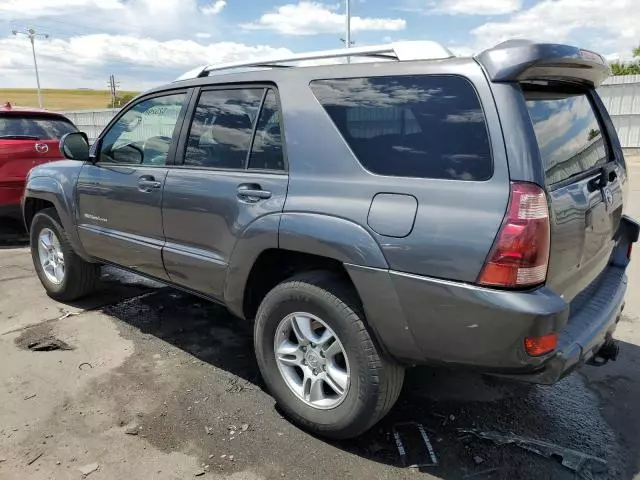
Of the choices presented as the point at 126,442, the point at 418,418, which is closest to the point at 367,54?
the point at 418,418

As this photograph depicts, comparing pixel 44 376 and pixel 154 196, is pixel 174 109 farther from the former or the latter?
pixel 44 376

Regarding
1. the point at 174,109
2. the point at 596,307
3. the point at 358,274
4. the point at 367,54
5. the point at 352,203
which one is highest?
the point at 367,54

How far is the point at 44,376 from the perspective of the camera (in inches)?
137

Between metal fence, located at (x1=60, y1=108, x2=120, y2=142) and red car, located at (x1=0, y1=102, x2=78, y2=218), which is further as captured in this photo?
metal fence, located at (x1=60, y1=108, x2=120, y2=142)

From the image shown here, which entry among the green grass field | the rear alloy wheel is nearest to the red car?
the rear alloy wheel

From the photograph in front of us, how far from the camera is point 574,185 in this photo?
2.41 m

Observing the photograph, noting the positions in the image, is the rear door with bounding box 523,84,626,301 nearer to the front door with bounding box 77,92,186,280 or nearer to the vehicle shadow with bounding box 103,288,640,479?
the vehicle shadow with bounding box 103,288,640,479

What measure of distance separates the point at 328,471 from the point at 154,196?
2.04 metres

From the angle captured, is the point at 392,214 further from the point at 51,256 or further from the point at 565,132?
the point at 51,256

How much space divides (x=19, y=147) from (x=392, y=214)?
6391 mm

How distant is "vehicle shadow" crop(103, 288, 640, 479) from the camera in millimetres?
2637

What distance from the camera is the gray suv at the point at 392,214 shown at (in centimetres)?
215

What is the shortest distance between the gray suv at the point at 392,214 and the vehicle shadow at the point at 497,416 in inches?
15.5

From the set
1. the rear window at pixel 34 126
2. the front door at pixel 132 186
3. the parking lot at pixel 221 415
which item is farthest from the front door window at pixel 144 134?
the rear window at pixel 34 126
